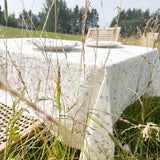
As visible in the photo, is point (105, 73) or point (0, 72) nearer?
point (105, 73)

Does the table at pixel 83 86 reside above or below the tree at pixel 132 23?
below

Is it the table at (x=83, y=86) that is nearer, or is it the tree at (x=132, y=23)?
the table at (x=83, y=86)

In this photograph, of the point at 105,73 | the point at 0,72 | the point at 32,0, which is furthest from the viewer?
the point at 0,72

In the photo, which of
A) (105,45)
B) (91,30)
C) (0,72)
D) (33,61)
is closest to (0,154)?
(33,61)

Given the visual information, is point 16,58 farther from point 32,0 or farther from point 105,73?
point 105,73

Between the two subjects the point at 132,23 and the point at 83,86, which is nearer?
the point at 83,86

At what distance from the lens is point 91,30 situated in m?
2.93

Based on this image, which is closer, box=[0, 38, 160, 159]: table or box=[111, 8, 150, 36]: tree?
box=[0, 38, 160, 159]: table

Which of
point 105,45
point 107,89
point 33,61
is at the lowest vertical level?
point 107,89

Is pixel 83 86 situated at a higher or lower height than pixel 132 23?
lower

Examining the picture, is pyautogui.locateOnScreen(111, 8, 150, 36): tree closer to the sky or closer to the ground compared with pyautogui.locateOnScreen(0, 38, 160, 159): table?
closer to the sky

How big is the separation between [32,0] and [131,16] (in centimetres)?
2190

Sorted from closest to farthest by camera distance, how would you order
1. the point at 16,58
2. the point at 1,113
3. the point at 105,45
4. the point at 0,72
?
the point at 1,113 < the point at 16,58 < the point at 0,72 < the point at 105,45

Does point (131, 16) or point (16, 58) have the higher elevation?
point (131, 16)
